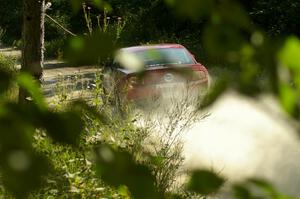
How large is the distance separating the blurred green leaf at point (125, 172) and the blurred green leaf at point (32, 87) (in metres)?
0.10

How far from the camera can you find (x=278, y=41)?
67cm

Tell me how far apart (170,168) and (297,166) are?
2.74 m

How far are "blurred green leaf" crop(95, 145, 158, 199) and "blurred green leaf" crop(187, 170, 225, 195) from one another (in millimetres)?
51

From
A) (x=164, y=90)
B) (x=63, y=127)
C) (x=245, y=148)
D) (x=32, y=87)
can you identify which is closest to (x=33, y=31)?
(x=164, y=90)

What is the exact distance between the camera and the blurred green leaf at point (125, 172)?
73 cm

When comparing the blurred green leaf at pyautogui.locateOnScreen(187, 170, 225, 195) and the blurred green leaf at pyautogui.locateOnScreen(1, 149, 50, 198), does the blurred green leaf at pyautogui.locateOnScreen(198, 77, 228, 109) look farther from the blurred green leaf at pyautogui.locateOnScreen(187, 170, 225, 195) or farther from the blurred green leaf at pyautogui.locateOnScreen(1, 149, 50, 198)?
the blurred green leaf at pyautogui.locateOnScreen(1, 149, 50, 198)

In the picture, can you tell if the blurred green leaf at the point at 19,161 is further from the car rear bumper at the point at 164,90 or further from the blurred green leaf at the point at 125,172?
the car rear bumper at the point at 164,90

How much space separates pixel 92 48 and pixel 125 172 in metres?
0.16

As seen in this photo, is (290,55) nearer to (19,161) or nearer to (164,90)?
(19,161)

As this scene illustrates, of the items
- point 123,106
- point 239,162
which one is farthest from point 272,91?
point 239,162

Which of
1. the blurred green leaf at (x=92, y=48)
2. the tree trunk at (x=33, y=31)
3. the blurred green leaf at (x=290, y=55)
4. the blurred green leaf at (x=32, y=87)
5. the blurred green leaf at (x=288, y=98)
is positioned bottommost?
the tree trunk at (x=33, y=31)

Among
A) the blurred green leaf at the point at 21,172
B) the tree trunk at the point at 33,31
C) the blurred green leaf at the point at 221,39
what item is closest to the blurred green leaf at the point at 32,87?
the blurred green leaf at the point at 21,172

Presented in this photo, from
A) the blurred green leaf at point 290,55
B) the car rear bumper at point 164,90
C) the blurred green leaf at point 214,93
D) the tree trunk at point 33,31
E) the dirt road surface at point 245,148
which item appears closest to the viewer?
the blurred green leaf at point 290,55

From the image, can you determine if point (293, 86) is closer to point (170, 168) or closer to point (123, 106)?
point (170, 168)
